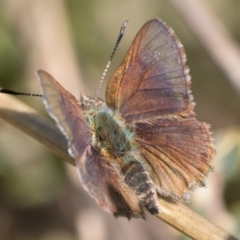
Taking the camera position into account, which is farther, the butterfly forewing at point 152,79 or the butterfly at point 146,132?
the butterfly forewing at point 152,79

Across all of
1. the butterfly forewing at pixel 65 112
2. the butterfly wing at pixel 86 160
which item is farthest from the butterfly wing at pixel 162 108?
the butterfly forewing at pixel 65 112

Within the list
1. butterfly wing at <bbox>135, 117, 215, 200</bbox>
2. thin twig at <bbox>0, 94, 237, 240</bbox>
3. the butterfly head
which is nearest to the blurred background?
butterfly wing at <bbox>135, 117, 215, 200</bbox>

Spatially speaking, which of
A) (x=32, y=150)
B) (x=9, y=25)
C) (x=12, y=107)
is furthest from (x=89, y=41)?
(x=12, y=107)

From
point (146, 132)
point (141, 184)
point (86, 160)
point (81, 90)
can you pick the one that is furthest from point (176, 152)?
point (81, 90)

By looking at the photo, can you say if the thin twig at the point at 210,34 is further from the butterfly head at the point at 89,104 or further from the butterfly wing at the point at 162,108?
the butterfly head at the point at 89,104

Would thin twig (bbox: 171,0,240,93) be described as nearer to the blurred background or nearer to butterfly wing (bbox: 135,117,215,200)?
the blurred background

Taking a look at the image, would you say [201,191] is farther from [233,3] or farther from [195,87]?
[233,3]
